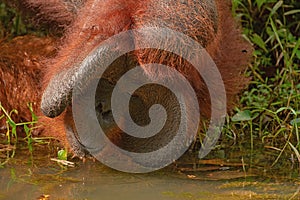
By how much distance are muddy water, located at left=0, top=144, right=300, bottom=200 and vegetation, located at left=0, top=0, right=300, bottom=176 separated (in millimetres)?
190

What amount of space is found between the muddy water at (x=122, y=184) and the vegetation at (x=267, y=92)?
0.19 meters

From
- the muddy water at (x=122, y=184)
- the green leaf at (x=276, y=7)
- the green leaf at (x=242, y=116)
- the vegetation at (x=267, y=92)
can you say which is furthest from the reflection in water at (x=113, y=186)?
the green leaf at (x=276, y=7)

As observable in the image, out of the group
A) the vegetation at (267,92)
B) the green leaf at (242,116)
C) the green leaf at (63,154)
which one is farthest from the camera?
the green leaf at (242,116)

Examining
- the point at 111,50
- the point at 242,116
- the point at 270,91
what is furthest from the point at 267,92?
the point at 111,50

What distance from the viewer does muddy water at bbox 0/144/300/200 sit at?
1.94 metres

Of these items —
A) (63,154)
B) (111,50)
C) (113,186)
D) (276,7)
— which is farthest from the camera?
(276,7)

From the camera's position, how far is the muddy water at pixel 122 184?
1.94 meters

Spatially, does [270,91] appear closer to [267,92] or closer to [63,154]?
[267,92]

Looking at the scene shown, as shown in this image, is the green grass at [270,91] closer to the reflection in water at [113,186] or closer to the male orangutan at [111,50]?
the reflection in water at [113,186]

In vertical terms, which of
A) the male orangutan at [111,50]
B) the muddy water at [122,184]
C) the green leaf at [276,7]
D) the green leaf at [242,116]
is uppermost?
the green leaf at [276,7]

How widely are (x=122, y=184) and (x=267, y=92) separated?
114 centimetres

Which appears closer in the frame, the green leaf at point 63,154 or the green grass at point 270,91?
the green leaf at point 63,154

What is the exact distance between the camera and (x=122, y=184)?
6.70 ft

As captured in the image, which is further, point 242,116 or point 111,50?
point 242,116
